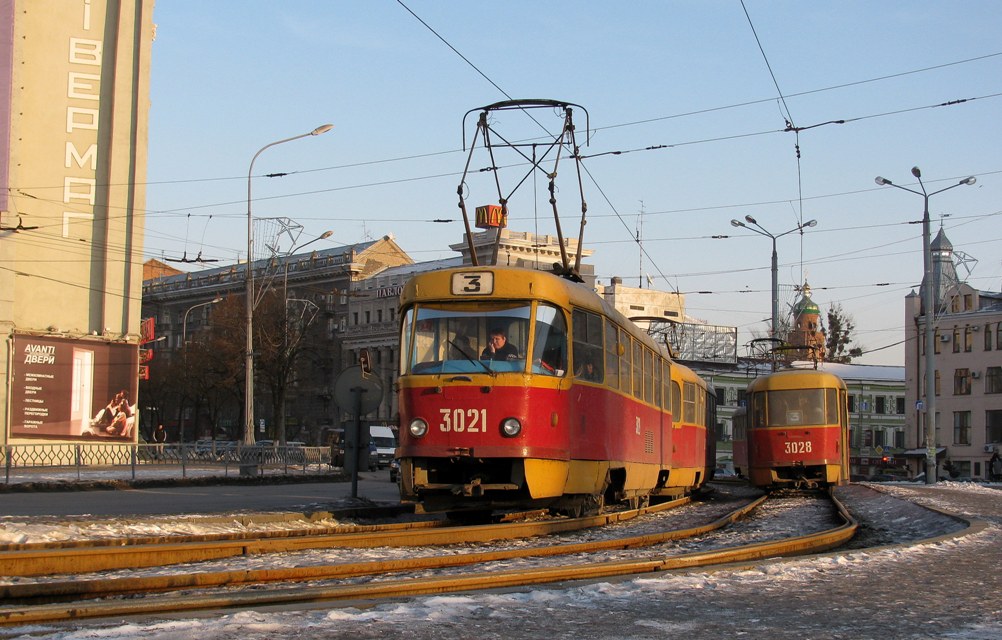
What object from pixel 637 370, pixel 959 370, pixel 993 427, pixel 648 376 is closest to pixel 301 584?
pixel 637 370

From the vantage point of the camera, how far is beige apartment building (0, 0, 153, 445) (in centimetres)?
4181

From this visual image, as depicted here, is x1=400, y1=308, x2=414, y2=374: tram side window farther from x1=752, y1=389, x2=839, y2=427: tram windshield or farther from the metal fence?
the metal fence

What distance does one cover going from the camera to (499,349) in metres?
13.4

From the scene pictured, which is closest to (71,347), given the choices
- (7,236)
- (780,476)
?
(7,236)

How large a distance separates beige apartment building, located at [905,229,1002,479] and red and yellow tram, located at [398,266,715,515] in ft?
211

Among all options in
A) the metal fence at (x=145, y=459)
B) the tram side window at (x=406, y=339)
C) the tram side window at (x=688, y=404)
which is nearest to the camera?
the tram side window at (x=406, y=339)

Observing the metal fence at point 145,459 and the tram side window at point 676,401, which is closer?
the tram side window at point 676,401

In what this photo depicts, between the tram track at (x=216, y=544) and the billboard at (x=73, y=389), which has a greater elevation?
the billboard at (x=73, y=389)

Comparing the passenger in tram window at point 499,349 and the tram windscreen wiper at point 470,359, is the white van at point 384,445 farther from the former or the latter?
the passenger in tram window at point 499,349

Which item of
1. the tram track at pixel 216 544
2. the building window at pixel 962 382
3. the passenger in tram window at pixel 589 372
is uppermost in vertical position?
the building window at pixel 962 382

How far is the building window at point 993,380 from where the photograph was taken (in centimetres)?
7556

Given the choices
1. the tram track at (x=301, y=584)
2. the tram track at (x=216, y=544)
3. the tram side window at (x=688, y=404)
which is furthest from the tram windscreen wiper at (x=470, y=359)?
the tram side window at (x=688, y=404)

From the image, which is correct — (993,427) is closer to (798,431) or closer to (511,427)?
(798,431)

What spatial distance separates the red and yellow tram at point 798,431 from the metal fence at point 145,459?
14.7 meters
